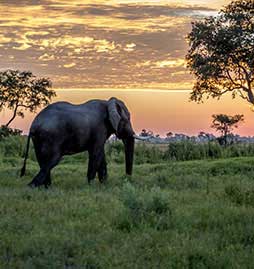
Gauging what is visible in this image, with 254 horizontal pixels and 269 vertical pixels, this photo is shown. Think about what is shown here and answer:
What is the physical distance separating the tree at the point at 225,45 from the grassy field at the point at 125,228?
21.3 meters

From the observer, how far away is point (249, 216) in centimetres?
1134

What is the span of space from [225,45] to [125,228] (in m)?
27.2

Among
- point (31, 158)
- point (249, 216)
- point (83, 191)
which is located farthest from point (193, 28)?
point (249, 216)

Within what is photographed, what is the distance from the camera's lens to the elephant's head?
18062mm

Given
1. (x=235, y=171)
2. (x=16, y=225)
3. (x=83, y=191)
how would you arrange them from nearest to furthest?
1. (x=16, y=225)
2. (x=83, y=191)
3. (x=235, y=171)

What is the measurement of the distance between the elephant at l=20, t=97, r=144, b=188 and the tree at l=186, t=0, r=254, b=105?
59.7 ft

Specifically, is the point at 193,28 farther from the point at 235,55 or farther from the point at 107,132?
the point at 107,132

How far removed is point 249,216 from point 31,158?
793 inches

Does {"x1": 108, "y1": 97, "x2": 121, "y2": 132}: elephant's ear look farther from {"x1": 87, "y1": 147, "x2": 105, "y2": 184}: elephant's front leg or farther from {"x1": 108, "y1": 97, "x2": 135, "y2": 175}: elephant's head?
{"x1": 87, "y1": 147, "x2": 105, "y2": 184}: elephant's front leg

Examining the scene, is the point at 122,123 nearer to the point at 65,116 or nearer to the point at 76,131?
the point at 76,131

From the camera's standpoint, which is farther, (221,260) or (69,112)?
(69,112)

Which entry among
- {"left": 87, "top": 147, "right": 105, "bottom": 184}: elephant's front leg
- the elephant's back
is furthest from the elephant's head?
{"left": 87, "top": 147, "right": 105, "bottom": 184}: elephant's front leg

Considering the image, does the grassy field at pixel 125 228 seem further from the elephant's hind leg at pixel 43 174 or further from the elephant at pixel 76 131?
the elephant at pixel 76 131

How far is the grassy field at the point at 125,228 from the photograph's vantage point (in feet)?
28.0
